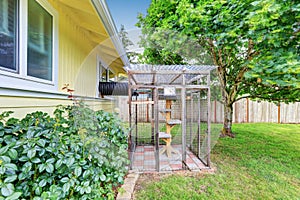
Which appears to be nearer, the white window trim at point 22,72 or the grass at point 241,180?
the white window trim at point 22,72

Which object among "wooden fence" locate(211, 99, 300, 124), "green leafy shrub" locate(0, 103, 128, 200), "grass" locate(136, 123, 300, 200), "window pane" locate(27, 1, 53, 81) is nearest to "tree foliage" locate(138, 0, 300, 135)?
"grass" locate(136, 123, 300, 200)

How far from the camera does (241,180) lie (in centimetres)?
279

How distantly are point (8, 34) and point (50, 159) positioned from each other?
122 centimetres

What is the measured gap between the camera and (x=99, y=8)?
2111 mm

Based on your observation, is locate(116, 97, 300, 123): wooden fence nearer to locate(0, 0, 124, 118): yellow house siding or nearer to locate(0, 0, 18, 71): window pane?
locate(0, 0, 124, 118): yellow house siding

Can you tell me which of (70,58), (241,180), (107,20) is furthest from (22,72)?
(241,180)

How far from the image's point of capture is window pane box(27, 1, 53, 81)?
1782mm

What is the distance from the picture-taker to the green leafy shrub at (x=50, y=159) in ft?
3.21

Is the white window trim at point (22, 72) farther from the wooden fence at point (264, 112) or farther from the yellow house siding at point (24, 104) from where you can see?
the wooden fence at point (264, 112)

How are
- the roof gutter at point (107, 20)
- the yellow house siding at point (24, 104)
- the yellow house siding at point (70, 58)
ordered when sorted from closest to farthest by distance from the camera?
the yellow house siding at point (24, 104)
the yellow house siding at point (70, 58)
the roof gutter at point (107, 20)

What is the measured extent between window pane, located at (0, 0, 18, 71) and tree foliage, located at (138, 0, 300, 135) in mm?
2459

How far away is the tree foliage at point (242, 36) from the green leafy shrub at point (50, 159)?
244 centimetres

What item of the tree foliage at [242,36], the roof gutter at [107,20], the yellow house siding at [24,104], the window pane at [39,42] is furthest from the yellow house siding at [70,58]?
the tree foliage at [242,36]

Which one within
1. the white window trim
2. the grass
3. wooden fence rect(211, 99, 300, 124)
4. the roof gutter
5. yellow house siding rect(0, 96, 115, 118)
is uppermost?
the roof gutter
